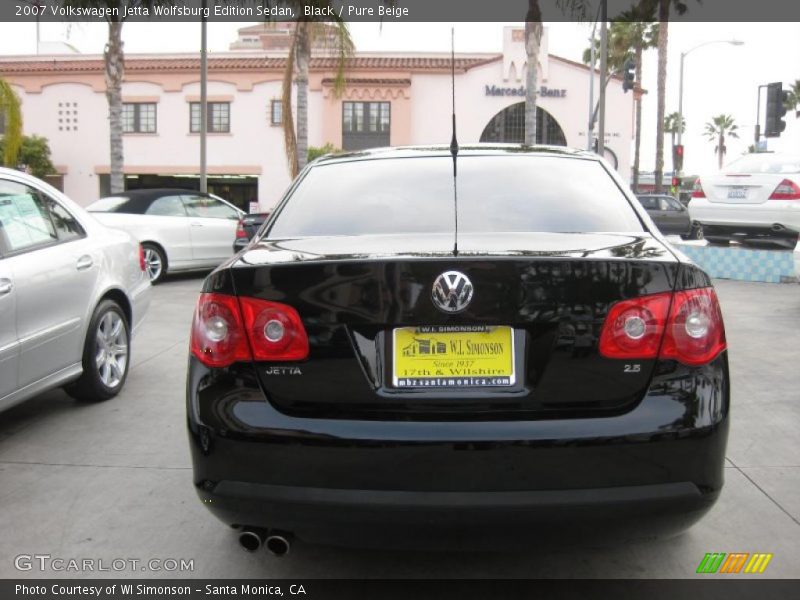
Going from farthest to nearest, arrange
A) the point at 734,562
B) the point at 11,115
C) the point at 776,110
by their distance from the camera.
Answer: the point at 11,115
the point at 776,110
the point at 734,562

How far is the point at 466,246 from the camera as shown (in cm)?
269

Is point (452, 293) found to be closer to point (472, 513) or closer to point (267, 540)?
point (472, 513)

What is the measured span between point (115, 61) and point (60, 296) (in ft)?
57.4

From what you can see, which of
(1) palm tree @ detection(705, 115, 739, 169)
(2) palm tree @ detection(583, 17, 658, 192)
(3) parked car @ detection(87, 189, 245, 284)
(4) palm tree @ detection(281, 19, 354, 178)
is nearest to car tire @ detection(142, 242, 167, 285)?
(3) parked car @ detection(87, 189, 245, 284)

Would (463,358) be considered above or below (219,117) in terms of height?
below

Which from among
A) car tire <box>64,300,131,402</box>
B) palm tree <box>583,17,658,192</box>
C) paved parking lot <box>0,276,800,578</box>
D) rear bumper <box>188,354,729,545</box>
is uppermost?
palm tree <box>583,17,658,192</box>

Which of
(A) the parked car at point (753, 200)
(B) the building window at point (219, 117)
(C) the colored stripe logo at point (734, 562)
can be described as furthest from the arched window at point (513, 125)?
(C) the colored stripe logo at point (734, 562)

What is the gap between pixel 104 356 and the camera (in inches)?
216

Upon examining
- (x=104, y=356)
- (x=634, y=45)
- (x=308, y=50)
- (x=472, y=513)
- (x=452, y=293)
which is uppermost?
(x=634, y=45)

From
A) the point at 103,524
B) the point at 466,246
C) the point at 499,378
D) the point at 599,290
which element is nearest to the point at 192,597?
the point at 103,524

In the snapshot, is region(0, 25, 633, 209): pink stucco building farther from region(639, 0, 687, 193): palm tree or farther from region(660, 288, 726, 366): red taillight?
region(660, 288, 726, 366): red taillight

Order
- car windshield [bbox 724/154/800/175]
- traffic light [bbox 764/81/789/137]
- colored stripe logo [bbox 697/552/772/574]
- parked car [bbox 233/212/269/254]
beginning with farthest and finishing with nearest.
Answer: traffic light [bbox 764/81/789/137]
car windshield [bbox 724/154/800/175]
parked car [bbox 233/212/269/254]
colored stripe logo [bbox 697/552/772/574]

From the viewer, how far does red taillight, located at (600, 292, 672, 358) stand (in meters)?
2.51

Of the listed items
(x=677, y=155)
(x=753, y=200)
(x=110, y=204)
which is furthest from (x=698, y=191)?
(x=677, y=155)
